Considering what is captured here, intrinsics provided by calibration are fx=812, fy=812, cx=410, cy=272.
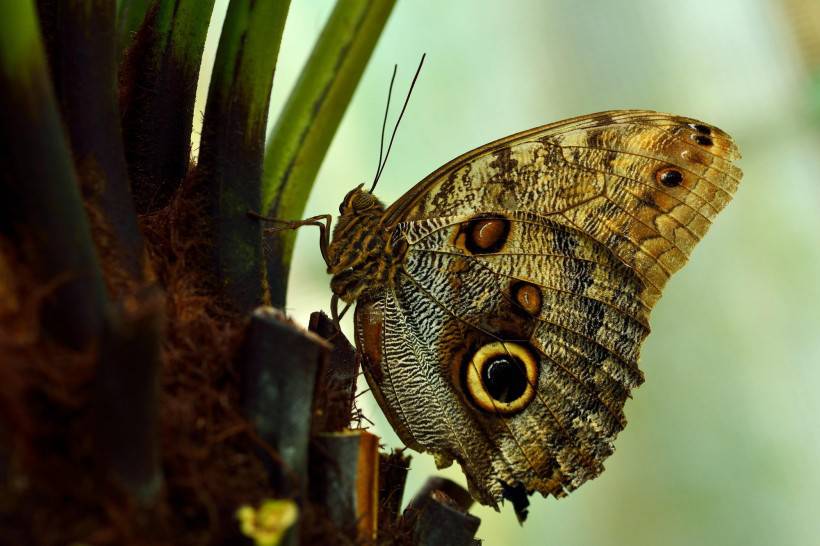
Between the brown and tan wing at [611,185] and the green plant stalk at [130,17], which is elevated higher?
the brown and tan wing at [611,185]

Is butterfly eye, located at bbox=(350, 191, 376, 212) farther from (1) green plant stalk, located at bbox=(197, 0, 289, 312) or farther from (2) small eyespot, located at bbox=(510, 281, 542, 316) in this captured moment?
(1) green plant stalk, located at bbox=(197, 0, 289, 312)

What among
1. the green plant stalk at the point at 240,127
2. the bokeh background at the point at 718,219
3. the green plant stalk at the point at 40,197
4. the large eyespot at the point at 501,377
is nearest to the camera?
the green plant stalk at the point at 40,197

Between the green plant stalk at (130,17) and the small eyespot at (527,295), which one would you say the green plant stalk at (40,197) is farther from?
the small eyespot at (527,295)

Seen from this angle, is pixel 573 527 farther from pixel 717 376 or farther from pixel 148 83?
pixel 148 83

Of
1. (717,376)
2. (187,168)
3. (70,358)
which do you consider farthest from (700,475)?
(70,358)

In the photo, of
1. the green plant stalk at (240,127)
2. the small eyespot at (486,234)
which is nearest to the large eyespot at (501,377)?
the small eyespot at (486,234)

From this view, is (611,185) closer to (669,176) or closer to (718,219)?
(669,176)

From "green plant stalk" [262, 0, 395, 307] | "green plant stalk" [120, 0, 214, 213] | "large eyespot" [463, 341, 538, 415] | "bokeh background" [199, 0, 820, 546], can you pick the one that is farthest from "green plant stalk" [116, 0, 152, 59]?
"bokeh background" [199, 0, 820, 546]
